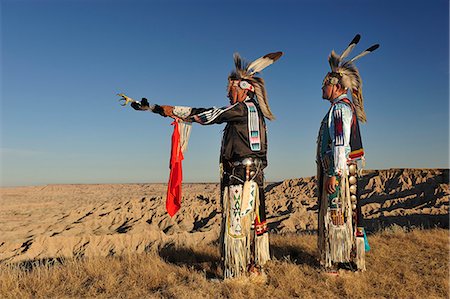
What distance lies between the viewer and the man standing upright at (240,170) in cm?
393

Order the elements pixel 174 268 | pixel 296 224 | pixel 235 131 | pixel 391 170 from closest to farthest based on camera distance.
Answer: pixel 235 131 → pixel 174 268 → pixel 296 224 → pixel 391 170

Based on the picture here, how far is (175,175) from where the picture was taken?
162 inches

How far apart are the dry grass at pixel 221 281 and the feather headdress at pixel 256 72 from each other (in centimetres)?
206

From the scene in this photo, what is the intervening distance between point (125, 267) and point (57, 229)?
12586mm

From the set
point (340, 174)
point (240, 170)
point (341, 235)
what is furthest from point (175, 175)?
point (341, 235)

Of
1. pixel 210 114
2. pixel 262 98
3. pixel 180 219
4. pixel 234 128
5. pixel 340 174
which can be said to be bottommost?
pixel 180 219

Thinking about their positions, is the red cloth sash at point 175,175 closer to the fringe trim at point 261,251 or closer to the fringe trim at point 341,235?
the fringe trim at point 261,251

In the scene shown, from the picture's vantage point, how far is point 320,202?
179 inches

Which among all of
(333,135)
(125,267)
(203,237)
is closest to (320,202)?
(333,135)

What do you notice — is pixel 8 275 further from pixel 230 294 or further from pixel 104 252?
pixel 104 252

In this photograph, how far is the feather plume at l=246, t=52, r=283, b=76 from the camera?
432cm

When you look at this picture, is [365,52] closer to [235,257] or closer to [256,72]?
[256,72]

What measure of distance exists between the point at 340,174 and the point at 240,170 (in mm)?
1203

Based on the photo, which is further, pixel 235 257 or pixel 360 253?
pixel 360 253
